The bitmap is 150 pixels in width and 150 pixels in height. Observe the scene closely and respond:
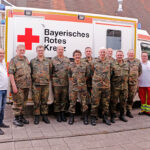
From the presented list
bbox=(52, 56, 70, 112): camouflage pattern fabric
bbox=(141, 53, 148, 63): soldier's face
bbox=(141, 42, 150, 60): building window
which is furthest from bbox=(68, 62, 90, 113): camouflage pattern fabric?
bbox=(141, 42, 150, 60): building window

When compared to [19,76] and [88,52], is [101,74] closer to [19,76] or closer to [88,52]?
[88,52]

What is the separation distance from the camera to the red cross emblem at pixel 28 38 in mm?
4641

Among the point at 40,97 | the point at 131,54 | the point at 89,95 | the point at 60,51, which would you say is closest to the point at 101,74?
the point at 89,95

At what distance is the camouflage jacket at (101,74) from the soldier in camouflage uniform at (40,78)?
102 centimetres

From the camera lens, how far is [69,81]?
4.68 meters

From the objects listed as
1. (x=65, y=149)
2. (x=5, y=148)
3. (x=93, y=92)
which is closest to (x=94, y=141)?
(x=65, y=149)

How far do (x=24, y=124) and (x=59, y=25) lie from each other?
242 centimetres

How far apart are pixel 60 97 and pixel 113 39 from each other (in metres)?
2.06

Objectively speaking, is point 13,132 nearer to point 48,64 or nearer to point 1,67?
point 1,67

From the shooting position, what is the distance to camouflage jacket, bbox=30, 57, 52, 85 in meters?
4.48

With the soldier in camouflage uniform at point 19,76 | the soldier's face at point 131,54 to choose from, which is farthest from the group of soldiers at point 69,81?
the soldier's face at point 131,54

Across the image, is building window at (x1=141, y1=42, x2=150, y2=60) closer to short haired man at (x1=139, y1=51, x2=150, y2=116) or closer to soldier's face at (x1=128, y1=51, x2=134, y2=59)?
short haired man at (x1=139, y1=51, x2=150, y2=116)

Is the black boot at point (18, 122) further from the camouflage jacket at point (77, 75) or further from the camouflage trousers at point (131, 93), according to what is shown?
the camouflage trousers at point (131, 93)

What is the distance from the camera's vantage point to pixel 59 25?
4.89m
